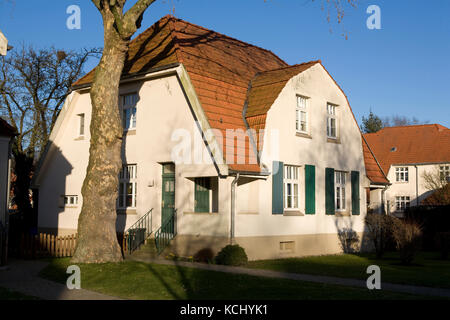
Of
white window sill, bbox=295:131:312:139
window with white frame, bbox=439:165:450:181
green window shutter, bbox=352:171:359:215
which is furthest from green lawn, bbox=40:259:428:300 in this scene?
window with white frame, bbox=439:165:450:181

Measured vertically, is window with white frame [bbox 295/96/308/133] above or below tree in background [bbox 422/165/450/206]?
above

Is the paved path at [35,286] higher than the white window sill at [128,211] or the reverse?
the reverse

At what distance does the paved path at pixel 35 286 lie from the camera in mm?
9742

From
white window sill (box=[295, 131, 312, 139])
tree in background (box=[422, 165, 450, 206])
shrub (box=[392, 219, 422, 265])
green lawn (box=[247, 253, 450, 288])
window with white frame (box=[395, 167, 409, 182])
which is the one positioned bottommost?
green lawn (box=[247, 253, 450, 288])

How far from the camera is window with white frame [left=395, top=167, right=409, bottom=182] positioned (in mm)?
47094

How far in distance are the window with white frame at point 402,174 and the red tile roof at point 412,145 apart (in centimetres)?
80

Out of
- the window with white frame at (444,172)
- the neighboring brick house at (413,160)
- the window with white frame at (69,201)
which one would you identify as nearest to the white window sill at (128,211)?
the window with white frame at (69,201)

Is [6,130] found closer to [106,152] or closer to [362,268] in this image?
[106,152]

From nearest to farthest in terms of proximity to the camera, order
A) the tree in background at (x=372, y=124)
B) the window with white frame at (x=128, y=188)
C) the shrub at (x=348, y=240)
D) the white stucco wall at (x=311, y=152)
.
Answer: the white stucco wall at (x=311, y=152)
the window with white frame at (x=128, y=188)
the shrub at (x=348, y=240)
the tree in background at (x=372, y=124)

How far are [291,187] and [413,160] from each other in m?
31.1

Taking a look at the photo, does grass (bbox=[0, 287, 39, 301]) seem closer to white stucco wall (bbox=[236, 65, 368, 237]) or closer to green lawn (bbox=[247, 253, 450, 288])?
green lawn (bbox=[247, 253, 450, 288])

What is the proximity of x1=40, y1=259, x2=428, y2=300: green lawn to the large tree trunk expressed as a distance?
0.82m

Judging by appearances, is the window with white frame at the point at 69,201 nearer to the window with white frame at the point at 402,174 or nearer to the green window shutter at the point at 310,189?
the green window shutter at the point at 310,189

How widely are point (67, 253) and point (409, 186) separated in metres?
36.1
